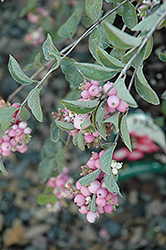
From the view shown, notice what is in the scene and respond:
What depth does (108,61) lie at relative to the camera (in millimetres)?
407

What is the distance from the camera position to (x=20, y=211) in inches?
56.8

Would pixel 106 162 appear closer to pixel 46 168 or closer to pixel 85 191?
pixel 85 191

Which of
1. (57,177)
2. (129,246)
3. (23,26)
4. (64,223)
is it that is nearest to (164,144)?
(57,177)

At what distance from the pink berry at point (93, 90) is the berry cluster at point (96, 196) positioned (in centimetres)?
11

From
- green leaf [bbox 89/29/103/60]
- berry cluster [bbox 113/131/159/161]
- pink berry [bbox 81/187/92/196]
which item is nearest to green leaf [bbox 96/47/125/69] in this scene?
green leaf [bbox 89/29/103/60]

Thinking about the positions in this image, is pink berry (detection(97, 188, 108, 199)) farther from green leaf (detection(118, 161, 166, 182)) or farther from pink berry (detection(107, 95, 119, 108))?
green leaf (detection(118, 161, 166, 182))

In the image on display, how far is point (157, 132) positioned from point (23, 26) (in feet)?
3.44

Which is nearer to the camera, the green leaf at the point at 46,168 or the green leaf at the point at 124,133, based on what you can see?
→ the green leaf at the point at 124,133

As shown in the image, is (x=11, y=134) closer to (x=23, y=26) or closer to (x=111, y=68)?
(x=111, y=68)

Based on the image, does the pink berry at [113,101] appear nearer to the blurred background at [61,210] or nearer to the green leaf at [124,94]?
the green leaf at [124,94]

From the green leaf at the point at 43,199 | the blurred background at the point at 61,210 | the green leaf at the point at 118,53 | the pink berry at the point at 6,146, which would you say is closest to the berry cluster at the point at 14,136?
the pink berry at the point at 6,146

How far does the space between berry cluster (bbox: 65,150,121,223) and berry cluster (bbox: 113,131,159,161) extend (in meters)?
0.65

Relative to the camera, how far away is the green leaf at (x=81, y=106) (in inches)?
15.5

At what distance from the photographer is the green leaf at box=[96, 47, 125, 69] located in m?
0.39
